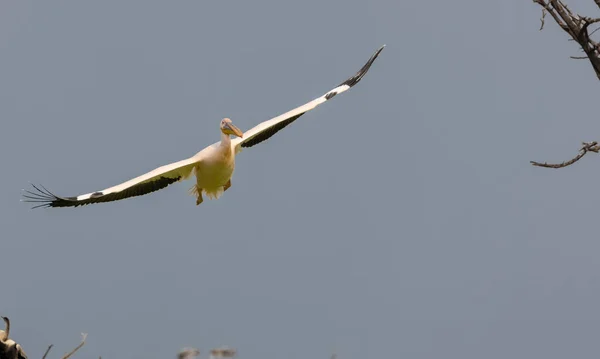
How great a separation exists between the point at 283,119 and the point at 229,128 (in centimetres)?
120

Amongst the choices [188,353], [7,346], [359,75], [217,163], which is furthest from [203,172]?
[188,353]

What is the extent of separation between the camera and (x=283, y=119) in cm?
1432

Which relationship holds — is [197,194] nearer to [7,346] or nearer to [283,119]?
[283,119]

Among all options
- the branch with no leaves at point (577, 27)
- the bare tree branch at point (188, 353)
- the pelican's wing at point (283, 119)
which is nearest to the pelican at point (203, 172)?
the pelican's wing at point (283, 119)

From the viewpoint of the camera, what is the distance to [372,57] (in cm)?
1567

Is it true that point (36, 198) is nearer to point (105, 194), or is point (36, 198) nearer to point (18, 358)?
point (105, 194)

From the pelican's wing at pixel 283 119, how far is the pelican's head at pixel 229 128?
48cm

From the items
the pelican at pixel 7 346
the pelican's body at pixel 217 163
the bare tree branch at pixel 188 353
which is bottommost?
the pelican at pixel 7 346

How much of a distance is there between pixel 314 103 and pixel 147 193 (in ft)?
10.2

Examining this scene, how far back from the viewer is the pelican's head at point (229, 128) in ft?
43.8

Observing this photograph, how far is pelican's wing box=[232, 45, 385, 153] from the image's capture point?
14102mm

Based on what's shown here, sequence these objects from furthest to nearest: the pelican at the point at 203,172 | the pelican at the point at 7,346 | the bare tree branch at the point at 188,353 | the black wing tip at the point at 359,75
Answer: the black wing tip at the point at 359,75, the pelican at the point at 203,172, the pelican at the point at 7,346, the bare tree branch at the point at 188,353

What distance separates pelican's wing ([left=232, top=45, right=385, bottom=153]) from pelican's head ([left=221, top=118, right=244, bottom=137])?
0.48 m

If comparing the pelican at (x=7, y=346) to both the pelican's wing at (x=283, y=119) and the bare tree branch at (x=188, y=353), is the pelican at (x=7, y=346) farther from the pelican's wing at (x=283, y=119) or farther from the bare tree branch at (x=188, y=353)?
the pelican's wing at (x=283, y=119)
